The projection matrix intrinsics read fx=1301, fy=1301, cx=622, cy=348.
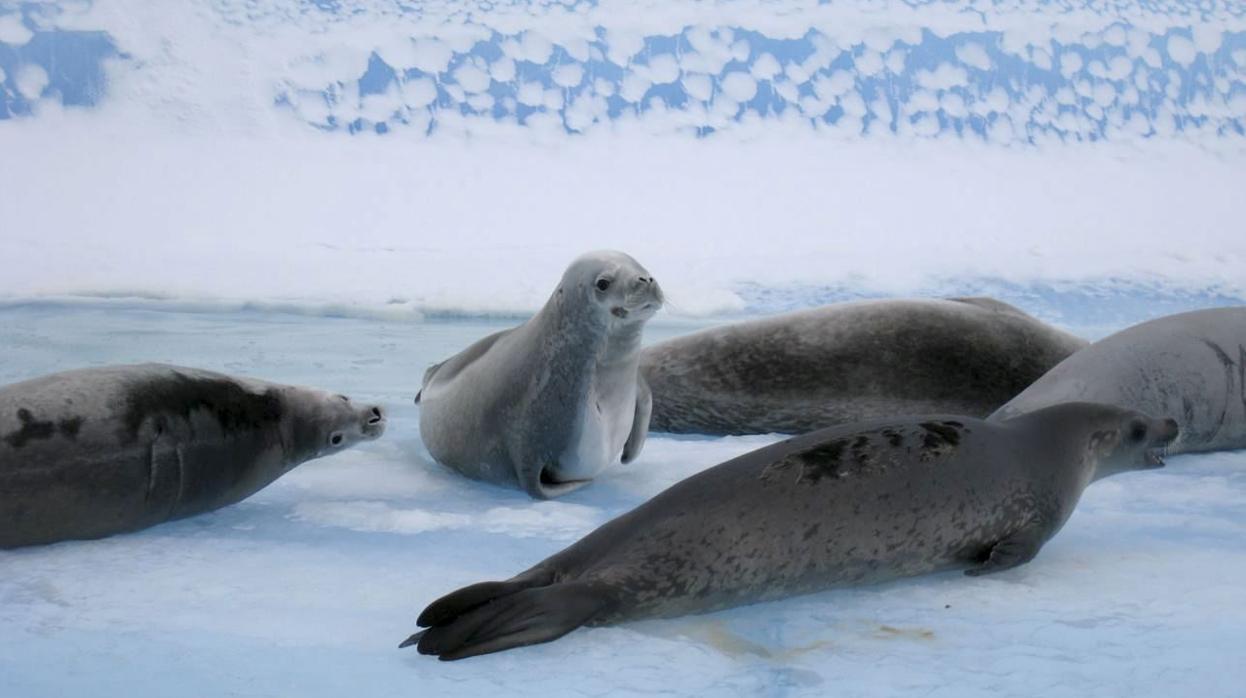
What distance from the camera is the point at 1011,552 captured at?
226 centimetres

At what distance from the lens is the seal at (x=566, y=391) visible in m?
2.98

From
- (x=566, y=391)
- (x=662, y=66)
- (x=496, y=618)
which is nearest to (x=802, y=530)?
(x=496, y=618)

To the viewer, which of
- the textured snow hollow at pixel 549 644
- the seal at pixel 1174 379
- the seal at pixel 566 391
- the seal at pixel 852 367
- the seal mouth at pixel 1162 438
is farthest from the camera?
the seal at pixel 852 367

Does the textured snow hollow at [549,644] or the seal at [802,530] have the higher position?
the seal at [802,530]

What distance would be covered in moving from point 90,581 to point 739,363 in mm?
2243

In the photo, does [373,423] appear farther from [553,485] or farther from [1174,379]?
[1174,379]

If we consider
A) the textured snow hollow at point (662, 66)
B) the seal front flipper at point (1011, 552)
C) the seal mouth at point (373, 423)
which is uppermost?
the textured snow hollow at point (662, 66)

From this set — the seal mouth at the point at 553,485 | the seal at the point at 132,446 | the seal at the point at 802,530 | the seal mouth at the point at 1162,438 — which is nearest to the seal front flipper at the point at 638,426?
the seal mouth at the point at 553,485

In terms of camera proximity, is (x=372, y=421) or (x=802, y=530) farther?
(x=372, y=421)

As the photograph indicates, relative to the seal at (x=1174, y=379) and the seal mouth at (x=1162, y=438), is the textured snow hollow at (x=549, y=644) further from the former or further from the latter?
the seal at (x=1174, y=379)

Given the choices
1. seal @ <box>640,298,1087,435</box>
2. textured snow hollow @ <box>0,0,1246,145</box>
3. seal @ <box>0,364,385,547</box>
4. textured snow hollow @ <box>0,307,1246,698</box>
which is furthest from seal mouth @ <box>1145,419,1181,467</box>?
textured snow hollow @ <box>0,0,1246,145</box>

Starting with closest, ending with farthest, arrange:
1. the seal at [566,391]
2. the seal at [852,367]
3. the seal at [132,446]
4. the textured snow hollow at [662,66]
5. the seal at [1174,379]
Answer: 1. the seal at [132,446]
2. the seal at [566,391]
3. the seal at [1174,379]
4. the seal at [852,367]
5. the textured snow hollow at [662,66]

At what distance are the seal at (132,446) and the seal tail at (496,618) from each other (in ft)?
2.93

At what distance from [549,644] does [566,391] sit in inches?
46.8
